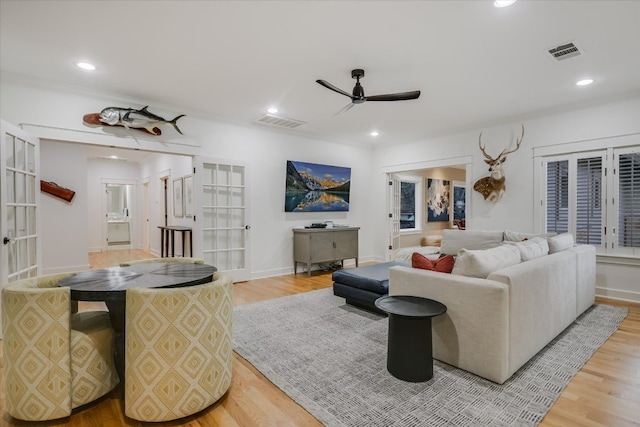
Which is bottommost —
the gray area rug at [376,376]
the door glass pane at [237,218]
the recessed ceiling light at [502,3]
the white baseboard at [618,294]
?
the gray area rug at [376,376]

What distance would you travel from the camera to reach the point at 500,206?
205 inches

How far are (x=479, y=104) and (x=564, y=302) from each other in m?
2.74

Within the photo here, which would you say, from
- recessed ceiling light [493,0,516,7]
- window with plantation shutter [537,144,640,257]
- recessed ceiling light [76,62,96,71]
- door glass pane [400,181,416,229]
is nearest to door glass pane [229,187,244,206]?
recessed ceiling light [76,62,96,71]

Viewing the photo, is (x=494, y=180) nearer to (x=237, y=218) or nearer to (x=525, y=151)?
(x=525, y=151)

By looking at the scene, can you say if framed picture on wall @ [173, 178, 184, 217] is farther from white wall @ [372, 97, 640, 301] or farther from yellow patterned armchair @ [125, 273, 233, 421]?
yellow patterned armchair @ [125, 273, 233, 421]

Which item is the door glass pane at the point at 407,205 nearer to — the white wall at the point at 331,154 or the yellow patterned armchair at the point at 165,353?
the white wall at the point at 331,154

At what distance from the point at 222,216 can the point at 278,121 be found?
1771 millimetres

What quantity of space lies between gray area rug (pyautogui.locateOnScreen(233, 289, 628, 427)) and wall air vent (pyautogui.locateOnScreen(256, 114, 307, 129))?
300 cm

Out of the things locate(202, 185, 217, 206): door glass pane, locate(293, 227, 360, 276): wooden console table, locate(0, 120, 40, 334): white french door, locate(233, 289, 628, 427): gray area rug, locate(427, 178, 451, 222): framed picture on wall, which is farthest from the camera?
locate(427, 178, 451, 222): framed picture on wall

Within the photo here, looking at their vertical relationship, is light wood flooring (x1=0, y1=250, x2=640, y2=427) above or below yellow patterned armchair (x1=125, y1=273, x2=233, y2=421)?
below

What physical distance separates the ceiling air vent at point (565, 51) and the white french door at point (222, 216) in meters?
4.15

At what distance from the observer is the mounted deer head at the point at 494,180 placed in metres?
5.03

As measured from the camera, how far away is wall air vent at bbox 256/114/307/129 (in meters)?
5.00

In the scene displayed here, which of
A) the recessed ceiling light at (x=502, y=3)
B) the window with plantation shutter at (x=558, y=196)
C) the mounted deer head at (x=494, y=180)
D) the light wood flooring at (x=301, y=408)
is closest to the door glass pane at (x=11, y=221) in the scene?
the light wood flooring at (x=301, y=408)
